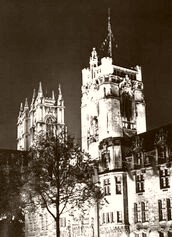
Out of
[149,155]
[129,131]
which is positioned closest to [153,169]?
[149,155]

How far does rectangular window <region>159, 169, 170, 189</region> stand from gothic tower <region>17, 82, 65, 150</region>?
83.0 metres

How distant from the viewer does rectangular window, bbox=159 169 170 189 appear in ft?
185

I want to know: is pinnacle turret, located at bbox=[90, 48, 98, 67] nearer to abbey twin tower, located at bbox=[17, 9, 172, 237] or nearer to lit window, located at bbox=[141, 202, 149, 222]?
abbey twin tower, located at bbox=[17, 9, 172, 237]

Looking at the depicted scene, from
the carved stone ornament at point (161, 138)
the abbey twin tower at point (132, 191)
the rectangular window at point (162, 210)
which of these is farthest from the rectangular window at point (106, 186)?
the carved stone ornament at point (161, 138)

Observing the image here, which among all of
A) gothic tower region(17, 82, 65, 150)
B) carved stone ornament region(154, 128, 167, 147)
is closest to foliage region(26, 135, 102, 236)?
carved stone ornament region(154, 128, 167, 147)

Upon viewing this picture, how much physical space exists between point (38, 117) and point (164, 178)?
8922cm

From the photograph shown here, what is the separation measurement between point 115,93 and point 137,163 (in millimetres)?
49960

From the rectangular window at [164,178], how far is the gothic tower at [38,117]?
8301cm

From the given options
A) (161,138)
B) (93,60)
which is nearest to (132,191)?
(161,138)

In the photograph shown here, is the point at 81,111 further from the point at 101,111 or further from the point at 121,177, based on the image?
the point at 121,177

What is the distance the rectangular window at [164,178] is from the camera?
56312mm

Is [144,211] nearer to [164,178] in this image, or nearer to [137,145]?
[164,178]

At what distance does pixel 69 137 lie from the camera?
5456cm

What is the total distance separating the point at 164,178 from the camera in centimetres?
5681
